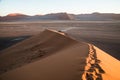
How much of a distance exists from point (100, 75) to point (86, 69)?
16.9 inches

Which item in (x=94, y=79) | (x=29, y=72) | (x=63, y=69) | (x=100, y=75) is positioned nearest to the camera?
(x=94, y=79)

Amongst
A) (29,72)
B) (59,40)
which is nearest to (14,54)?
(59,40)

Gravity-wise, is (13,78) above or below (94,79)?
below

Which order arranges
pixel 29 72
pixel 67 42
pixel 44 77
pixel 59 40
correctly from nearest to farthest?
1. pixel 44 77
2. pixel 29 72
3. pixel 67 42
4. pixel 59 40

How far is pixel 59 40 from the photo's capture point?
1251 cm

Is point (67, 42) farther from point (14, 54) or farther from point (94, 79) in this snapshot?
point (94, 79)

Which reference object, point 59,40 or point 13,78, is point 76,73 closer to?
point 13,78

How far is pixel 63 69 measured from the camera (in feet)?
17.7

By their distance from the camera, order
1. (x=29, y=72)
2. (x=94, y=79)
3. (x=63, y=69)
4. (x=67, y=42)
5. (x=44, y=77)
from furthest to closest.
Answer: (x=67, y=42) → (x=29, y=72) → (x=63, y=69) → (x=44, y=77) → (x=94, y=79)

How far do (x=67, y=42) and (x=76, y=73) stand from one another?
7055 millimetres

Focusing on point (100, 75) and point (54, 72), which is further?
point (54, 72)

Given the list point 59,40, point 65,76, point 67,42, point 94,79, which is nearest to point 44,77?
point 65,76

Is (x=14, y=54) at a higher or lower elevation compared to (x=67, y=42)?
lower

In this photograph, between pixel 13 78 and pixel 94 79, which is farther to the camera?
pixel 13 78
